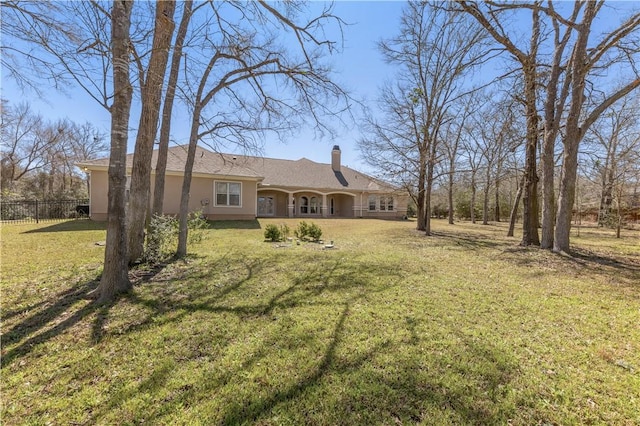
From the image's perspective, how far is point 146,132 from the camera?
568cm

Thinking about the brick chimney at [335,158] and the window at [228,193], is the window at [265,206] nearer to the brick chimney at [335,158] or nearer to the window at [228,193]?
the window at [228,193]

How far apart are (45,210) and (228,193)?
11800mm

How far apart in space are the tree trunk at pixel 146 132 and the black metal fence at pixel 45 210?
14.9 metres

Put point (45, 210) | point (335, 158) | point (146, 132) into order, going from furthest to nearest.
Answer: point (335, 158) → point (45, 210) → point (146, 132)

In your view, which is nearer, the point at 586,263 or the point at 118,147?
the point at 118,147

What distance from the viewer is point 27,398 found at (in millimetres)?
2236

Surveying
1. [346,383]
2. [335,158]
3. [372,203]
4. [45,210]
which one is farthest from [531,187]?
[45,210]

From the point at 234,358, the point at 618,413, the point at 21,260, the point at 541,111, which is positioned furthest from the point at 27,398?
the point at 541,111

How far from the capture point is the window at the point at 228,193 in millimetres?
16219

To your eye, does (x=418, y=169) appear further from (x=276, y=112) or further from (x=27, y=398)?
(x=27, y=398)

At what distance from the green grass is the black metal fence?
14345mm

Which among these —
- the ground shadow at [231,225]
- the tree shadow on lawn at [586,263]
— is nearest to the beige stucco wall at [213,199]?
the ground shadow at [231,225]

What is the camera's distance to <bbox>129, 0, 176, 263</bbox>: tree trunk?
5.42m

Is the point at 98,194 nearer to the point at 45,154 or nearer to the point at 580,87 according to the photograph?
the point at 580,87
